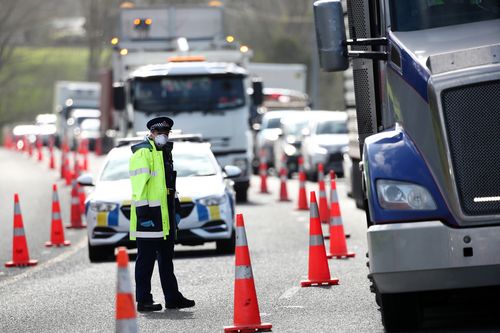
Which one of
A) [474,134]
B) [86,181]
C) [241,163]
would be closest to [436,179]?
[474,134]

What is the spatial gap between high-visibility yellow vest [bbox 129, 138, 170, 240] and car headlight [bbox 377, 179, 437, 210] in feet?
11.2

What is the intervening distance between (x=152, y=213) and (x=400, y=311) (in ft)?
10.6

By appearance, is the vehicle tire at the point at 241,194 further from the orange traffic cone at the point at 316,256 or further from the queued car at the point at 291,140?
the orange traffic cone at the point at 316,256

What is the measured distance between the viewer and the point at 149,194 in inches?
512

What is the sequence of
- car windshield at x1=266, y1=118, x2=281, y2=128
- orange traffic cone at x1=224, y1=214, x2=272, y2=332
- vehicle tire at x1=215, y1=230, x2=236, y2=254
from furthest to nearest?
car windshield at x1=266, y1=118, x2=281, y2=128 → vehicle tire at x1=215, y1=230, x2=236, y2=254 → orange traffic cone at x1=224, y1=214, x2=272, y2=332

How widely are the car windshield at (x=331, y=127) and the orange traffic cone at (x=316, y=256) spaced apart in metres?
22.0

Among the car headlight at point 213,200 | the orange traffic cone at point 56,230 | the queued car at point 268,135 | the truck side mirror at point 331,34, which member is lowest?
the queued car at point 268,135

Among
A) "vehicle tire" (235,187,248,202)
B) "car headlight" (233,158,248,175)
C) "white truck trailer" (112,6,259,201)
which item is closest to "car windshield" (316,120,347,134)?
"white truck trailer" (112,6,259,201)

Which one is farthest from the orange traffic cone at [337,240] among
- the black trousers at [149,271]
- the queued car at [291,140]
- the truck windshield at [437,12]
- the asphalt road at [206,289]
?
the queued car at [291,140]

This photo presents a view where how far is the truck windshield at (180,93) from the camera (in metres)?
27.8

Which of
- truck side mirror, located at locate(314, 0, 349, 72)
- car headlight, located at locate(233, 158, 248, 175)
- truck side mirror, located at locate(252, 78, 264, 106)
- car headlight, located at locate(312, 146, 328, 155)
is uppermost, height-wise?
truck side mirror, located at locate(314, 0, 349, 72)

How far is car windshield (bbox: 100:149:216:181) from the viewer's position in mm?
18562

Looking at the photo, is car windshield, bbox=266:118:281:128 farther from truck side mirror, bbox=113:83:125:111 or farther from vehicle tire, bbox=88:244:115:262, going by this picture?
vehicle tire, bbox=88:244:115:262

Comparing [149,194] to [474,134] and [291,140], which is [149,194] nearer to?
[474,134]
